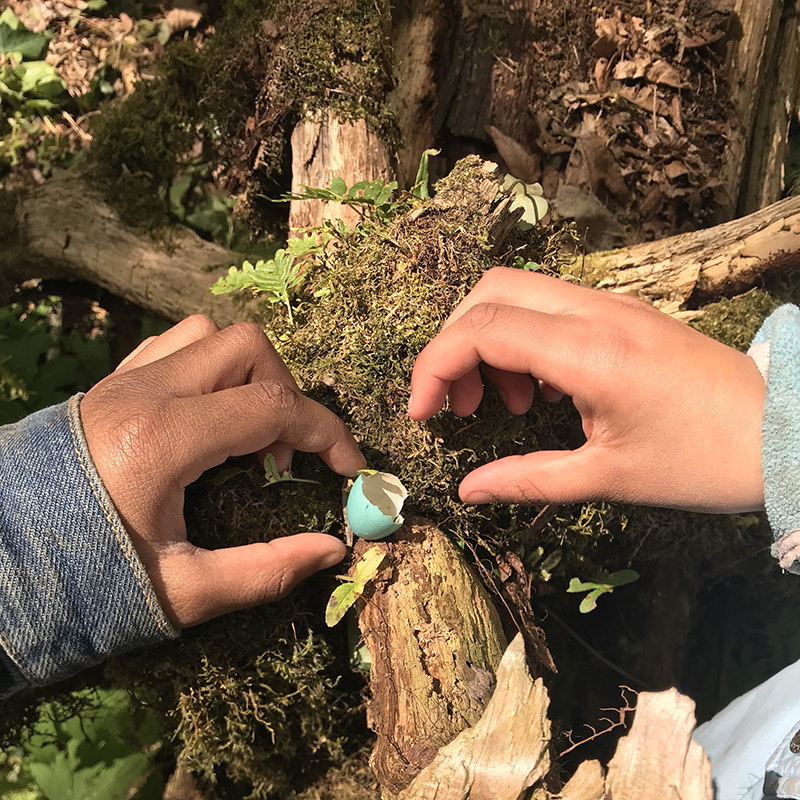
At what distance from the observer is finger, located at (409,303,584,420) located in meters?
1.76

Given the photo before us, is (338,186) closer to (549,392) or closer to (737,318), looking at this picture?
(549,392)

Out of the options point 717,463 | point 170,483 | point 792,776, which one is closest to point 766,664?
point 792,776

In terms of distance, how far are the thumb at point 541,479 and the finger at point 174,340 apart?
3.32 ft

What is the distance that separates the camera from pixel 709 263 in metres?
2.58

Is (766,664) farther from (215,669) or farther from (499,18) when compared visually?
(499,18)

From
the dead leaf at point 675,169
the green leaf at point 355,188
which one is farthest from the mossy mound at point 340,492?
the dead leaf at point 675,169

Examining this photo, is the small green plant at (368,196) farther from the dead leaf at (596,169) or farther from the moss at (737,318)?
the dead leaf at (596,169)

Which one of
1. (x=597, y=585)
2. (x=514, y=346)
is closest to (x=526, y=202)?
(x=514, y=346)

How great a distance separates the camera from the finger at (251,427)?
5.48 feet

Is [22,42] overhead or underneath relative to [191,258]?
overhead

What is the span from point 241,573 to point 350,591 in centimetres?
33

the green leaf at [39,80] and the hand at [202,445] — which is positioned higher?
the green leaf at [39,80]

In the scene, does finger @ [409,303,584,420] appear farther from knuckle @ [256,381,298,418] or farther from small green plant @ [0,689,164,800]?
small green plant @ [0,689,164,800]

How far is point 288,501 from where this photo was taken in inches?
76.4
